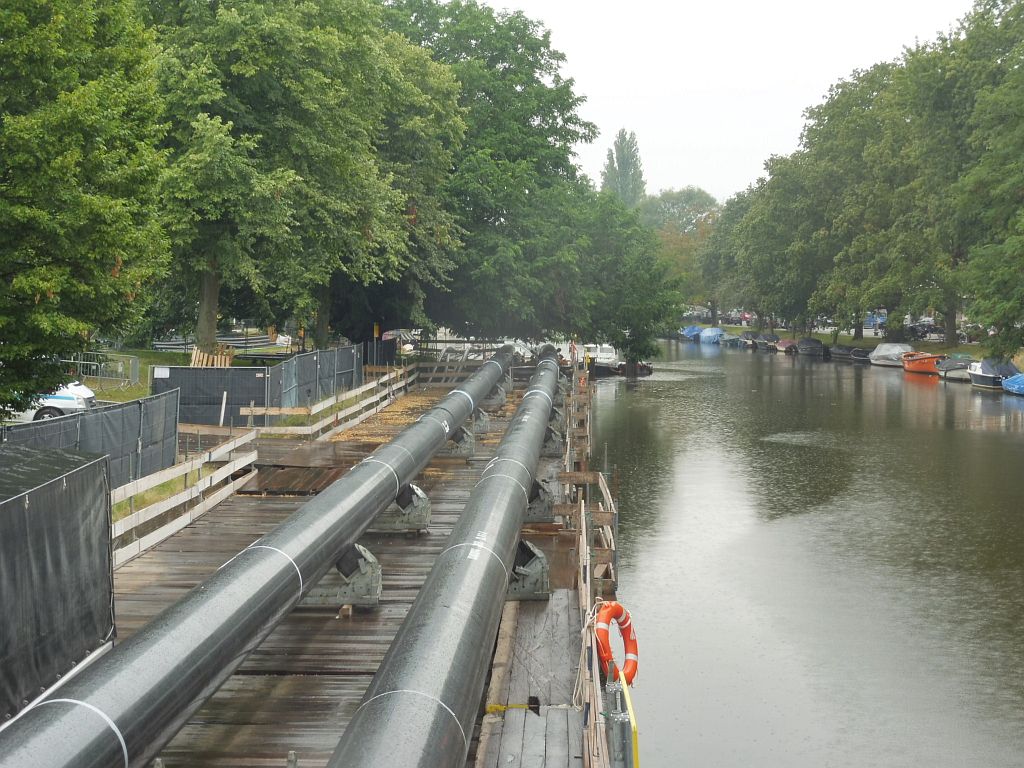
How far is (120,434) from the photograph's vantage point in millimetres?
19781

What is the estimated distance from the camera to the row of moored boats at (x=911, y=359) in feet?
223

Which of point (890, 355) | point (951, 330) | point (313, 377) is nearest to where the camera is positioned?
point (313, 377)

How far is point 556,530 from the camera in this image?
21.3 metres

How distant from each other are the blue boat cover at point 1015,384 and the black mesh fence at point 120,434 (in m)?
55.2

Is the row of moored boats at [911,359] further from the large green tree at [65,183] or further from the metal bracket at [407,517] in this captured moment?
the large green tree at [65,183]

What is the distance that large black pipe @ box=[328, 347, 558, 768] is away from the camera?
8328 mm

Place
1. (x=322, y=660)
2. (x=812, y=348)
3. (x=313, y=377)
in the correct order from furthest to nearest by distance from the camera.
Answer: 1. (x=812, y=348)
2. (x=313, y=377)
3. (x=322, y=660)

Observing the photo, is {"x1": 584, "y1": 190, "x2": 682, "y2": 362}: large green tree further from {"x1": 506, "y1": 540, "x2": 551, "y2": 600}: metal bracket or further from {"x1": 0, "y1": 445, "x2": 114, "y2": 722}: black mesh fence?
{"x1": 0, "y1": 445, "x2": 114, "y2": 722}: black mesh fence

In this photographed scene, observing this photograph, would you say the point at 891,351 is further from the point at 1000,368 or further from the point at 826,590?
the point at 826,590

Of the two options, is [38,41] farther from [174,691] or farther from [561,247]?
[561,247]

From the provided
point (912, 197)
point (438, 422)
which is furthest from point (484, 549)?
point (912, 197)

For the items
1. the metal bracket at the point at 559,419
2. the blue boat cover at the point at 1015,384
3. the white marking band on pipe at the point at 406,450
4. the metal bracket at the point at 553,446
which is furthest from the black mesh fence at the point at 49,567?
the blue boat cover at the point at 1015,384

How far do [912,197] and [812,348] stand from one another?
1035 inches

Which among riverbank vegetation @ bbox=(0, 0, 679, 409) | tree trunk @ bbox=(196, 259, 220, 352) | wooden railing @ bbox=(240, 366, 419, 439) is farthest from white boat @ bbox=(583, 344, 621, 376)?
tree trunk @ bbox=(196, 259, 220, 352)
